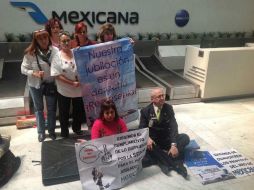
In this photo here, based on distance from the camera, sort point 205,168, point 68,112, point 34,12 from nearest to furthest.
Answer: point 205,168 < point 68,112 < point 34,12

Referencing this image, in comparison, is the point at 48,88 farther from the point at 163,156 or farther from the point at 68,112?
the point at 163,156

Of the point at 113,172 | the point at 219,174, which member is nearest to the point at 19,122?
the point at 113,172

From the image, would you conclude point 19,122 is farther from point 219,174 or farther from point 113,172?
point 219,174

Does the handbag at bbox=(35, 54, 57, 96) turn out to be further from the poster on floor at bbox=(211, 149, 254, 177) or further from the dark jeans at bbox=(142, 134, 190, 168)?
the poster on floor at bbox=(211, 149, 254, 177)

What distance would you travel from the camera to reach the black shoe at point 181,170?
9.21 feet

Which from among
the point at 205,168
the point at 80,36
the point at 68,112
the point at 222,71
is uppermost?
the point at 80,36

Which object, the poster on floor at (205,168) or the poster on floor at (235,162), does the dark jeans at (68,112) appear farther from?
the poster on floor at (235,162)

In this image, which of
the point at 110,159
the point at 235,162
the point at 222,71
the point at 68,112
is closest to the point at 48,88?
the point at 68,112

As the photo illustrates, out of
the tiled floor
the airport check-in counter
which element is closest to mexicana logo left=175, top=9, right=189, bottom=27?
the airport check-in counter

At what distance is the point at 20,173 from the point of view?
9.18 feet

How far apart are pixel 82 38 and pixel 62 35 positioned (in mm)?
258

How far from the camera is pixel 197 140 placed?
140 inches

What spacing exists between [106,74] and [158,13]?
11.7 ft

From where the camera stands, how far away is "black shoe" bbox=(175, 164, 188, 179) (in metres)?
2.81
